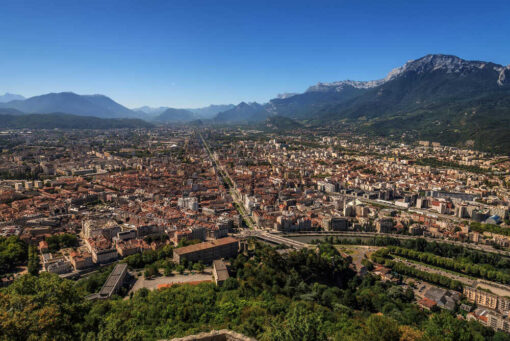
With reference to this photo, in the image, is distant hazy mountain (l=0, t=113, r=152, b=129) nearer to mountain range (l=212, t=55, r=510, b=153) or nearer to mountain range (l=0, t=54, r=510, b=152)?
mountain range (l=0, t=54, r=510, b=152)

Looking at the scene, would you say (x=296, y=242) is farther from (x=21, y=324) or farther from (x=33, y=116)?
(x=33, y=116)

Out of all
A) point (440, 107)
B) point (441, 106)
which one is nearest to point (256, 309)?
point (440, 107)

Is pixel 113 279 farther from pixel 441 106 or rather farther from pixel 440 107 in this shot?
pixel 441 106

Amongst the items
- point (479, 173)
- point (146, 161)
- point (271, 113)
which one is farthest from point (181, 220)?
point (271, 113)

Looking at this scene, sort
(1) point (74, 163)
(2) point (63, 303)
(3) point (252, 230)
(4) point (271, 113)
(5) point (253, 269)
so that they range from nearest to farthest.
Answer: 1. (2) point (63, 303)
2. (5) point (253, 269)
3. (3) point (252, 230)
4. (1) point (74, 163)
5. (4) point (271, 113)

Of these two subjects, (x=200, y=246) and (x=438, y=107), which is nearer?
(x=200, y=246)

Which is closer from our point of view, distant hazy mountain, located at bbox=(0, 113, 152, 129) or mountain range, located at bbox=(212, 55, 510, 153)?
mountain range, located at bbox=(212, 55, 510, 153)

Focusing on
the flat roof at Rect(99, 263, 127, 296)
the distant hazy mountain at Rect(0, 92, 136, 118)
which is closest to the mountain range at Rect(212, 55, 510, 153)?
the flat roof at Rect(99, 263, 127, 296)

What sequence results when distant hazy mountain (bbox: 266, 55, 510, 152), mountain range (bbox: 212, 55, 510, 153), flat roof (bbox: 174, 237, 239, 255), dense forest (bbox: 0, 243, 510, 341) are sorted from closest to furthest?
1. dense forest (bbox: 0, 243, 510, 341)
2. flat roof (bbox: 174, 237, 239, 255)
3. mountain range (bbox: 212, 55, 510, 153)
4. distant hazy mountain (bbox: 266, 55, 510, 152)

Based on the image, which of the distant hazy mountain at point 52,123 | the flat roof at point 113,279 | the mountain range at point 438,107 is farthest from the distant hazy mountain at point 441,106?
the distant hazy mountain at point 52,123
